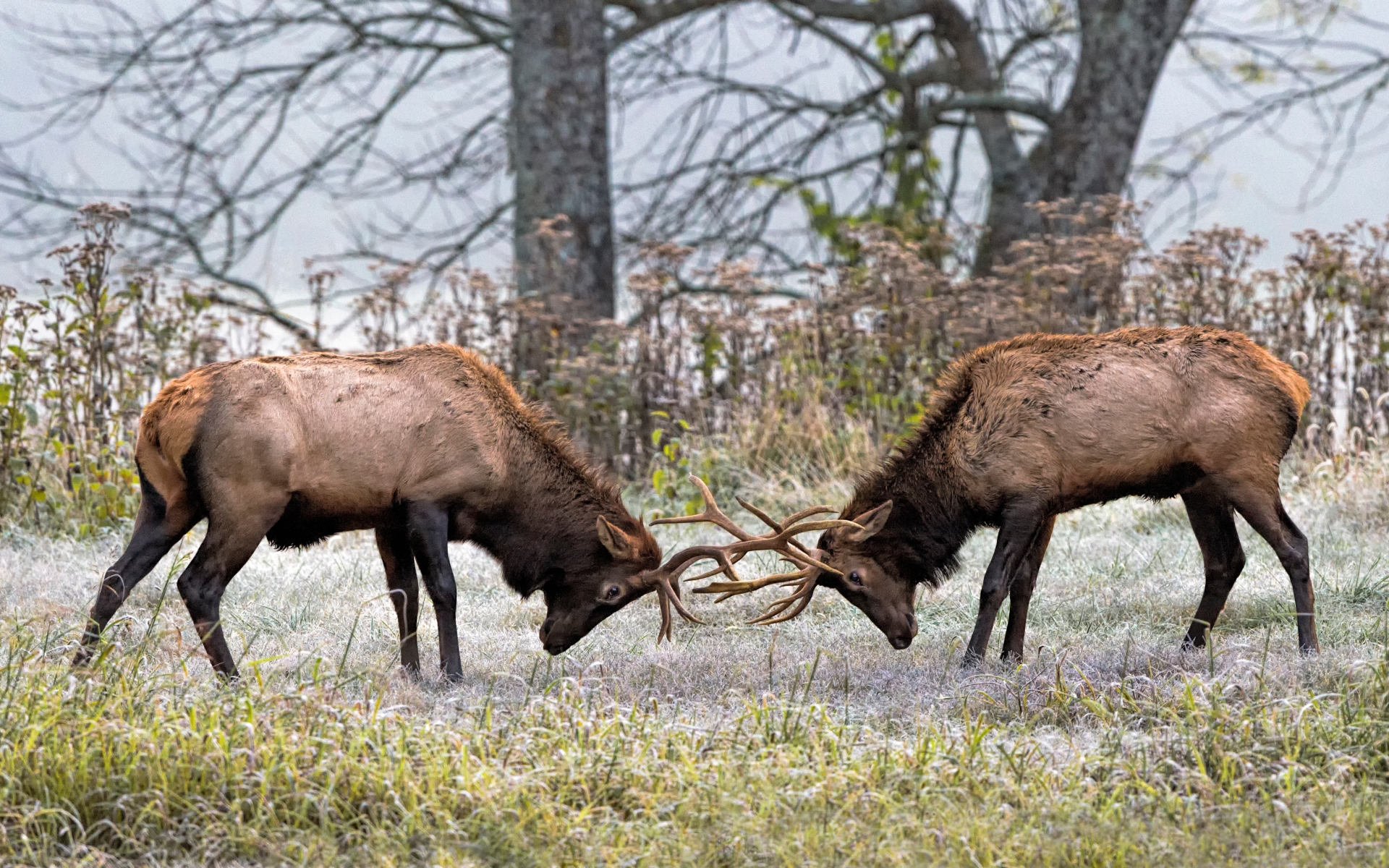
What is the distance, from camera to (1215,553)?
590 centimetres

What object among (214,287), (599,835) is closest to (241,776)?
(599,835)

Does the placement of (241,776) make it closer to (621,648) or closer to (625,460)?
(621,648)

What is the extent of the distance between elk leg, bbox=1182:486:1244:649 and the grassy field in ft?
0.82

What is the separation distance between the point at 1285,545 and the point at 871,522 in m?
1.66

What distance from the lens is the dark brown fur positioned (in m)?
5.42

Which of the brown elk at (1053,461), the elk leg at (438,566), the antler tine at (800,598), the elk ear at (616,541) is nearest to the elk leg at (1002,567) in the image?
the brown elk at (1053,461)

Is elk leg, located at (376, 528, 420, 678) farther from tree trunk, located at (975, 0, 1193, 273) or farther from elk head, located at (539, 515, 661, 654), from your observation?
tree trunk, located at (975, 0, 1193, 273)

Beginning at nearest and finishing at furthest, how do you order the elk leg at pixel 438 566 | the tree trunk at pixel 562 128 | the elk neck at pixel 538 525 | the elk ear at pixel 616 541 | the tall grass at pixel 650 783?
1. the tall grass at pixel 650 783
2. the elk leg at pixel 438 566
3. the elk ear at pixel 616 541
4. the elk neck at pixel 538 525
5. the tree trunk at pixel 562 128

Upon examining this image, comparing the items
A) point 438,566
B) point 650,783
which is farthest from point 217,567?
point 650,783

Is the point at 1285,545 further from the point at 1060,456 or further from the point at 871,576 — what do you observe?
the point at 871,576

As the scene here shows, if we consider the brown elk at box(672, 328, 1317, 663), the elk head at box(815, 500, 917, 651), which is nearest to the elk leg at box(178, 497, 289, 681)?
the brown elk at box(672, 328, 1317, 663)

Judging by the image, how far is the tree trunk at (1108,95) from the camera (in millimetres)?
12914

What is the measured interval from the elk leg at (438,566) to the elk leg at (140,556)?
835mm

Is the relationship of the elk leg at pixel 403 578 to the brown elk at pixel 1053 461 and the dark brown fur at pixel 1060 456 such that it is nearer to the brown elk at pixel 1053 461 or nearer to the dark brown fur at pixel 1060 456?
the brown elk at pixel 1053 461
